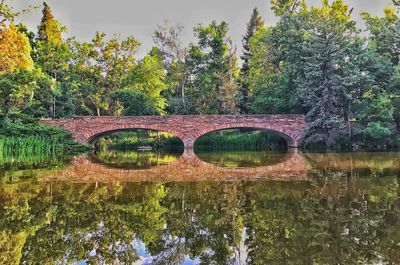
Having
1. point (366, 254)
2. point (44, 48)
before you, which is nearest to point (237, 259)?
point (366, 254)

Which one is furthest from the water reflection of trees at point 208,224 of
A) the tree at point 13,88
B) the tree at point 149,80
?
the tree at point 149,80

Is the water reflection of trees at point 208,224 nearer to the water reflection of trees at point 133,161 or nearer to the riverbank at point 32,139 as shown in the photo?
the water reflection of trees at point 133,161

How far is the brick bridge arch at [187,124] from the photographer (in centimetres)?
2680

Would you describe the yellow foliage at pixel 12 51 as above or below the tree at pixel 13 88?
above

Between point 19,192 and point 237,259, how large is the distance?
522cm

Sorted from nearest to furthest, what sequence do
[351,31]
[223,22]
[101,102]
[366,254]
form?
1. [366,254]
2. [351,31]
3. [101,102]
4. [223,22]

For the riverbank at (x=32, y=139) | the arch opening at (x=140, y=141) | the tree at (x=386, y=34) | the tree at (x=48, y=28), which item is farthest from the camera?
the tree at (x=48, y=28)

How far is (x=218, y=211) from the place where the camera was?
5.50 metres

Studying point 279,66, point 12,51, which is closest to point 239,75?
point 279,66

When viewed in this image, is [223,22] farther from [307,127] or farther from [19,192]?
[19,192]

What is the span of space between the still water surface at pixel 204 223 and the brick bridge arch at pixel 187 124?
18.9m

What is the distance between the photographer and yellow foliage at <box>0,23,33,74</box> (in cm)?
2461

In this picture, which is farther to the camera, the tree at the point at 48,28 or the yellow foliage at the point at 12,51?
the tree at the point at 48,28

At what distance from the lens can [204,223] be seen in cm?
484
